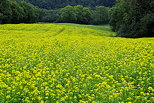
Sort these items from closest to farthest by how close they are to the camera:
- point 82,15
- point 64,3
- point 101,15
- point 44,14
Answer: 1. point 82,15
2. point 101,15
3. point 44,14
4. point 64,3

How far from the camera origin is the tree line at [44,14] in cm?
7397

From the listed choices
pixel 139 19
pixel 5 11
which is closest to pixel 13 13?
pixel 5 11

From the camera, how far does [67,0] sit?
166 meters

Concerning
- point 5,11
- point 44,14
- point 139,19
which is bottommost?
point 139,19

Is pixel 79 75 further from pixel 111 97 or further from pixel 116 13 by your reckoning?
pixel 116 13

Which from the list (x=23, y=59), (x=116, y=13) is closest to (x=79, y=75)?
(x=23, y=59)

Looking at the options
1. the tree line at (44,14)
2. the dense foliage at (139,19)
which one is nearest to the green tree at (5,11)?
the tree line at (44,14)

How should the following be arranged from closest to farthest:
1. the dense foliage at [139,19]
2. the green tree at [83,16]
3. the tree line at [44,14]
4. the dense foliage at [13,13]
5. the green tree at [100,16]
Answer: the dense foliage at [139,19], the dense foliage at [13,13], the tree line at [44,14], the green tree at [83,16], the green tree at [100,16]

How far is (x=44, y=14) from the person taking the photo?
419ft

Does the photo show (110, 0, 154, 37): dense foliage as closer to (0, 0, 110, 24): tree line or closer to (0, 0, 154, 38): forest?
(0, 0, 154, 38): forest

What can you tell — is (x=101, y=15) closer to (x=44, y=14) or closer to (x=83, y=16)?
(x=83, y=16)

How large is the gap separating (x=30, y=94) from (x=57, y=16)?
11340 centimetres

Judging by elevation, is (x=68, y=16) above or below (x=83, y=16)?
below

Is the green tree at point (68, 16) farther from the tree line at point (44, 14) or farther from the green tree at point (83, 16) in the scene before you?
the green tree at point (83, 16)
